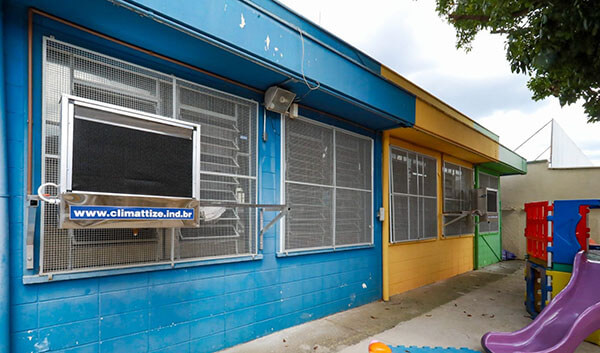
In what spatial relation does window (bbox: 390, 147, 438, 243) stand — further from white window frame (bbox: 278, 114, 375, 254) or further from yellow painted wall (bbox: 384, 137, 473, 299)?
white window frame (bbox: 278, 114, 375, 254)

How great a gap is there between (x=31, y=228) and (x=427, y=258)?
22.5ft

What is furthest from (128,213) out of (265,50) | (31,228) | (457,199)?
(457,199)

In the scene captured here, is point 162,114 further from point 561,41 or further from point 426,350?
point 561,41

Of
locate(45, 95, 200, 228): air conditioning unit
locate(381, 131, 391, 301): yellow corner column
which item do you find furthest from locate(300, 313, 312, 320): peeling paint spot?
locate(45, 95, 200, 228): air conditioning unit

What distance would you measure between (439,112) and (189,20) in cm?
499

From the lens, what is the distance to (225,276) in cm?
354

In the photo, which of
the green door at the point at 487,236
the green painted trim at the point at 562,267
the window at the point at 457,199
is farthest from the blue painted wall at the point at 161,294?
the green door at the point at 487,236

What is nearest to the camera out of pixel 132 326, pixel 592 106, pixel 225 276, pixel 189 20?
pixel 189 20

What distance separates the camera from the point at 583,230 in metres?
4.36

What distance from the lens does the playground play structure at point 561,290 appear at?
3.42 meters

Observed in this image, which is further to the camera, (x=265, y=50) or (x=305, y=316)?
(x=305, y=316)

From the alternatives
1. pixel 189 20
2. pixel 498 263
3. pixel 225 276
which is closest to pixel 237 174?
pixel 225 276

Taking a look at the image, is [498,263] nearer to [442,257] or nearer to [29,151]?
[442,257]

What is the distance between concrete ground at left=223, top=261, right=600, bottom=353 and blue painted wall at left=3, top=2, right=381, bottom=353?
25cm
